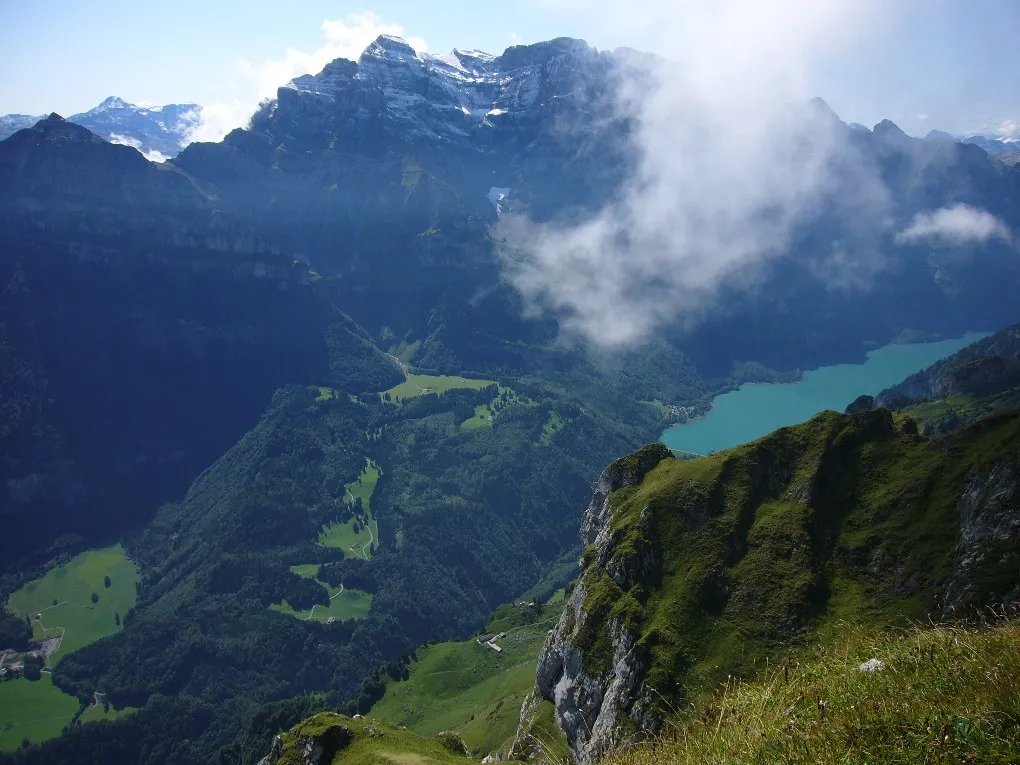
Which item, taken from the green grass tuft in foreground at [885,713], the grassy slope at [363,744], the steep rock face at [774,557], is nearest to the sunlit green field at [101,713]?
the steep rock face at [774,557]

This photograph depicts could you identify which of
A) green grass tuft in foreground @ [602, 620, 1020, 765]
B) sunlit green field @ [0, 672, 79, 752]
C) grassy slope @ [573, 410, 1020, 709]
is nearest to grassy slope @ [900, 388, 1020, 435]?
grassy slope @ [573, 410, 1020, 709]

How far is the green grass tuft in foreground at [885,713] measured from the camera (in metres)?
8.16

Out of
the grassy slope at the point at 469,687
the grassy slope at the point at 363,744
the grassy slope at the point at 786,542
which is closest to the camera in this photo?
the grassy slope at the point at 363,744

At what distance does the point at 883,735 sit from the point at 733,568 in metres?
63.5

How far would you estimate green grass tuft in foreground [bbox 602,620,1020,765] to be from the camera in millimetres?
8164

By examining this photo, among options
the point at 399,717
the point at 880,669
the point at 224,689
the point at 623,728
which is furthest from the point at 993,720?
the point at 224,689

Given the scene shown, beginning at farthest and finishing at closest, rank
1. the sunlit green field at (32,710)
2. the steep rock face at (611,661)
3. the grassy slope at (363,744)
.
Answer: the sunlit green field at (32,710) → the steep rock face at (611,661) → the grassy slope at (363,744)

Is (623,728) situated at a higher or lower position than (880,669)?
lower

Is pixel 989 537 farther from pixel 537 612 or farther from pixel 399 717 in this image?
pixel 537 612

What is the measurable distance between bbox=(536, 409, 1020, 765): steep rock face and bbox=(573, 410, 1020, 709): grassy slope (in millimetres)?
147

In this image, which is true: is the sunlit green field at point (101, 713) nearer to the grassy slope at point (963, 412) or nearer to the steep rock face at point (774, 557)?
the steep rock face at point (774, 557)

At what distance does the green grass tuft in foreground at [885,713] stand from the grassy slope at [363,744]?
4440cm

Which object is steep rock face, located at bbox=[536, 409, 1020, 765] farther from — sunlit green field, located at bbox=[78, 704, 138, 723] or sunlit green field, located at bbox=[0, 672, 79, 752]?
sunlit green field, located at bbox=[0, 672, 79, 752]

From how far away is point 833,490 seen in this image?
72.1 meters
